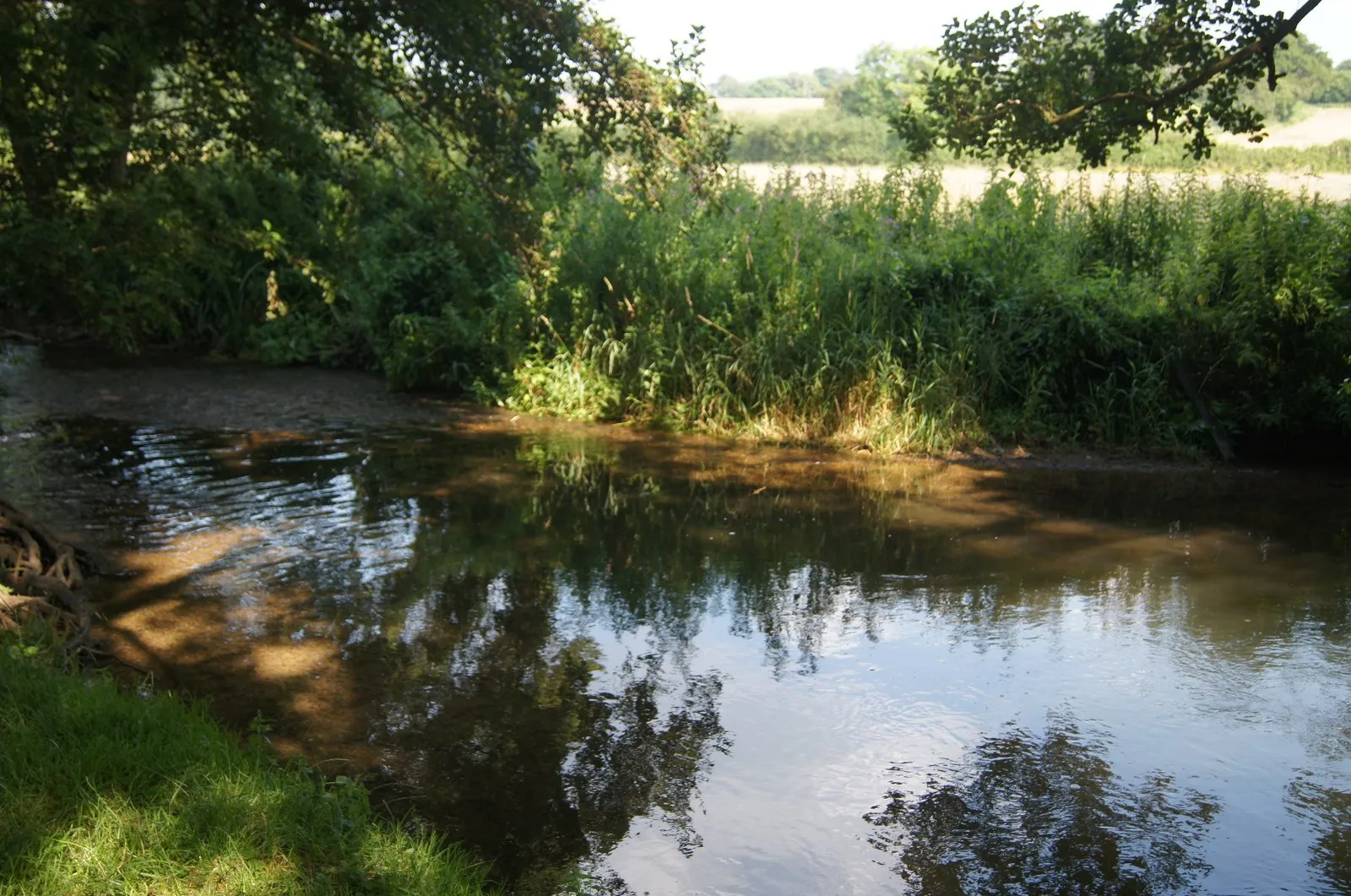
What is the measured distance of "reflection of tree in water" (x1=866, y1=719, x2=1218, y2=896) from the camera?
13.5 ft

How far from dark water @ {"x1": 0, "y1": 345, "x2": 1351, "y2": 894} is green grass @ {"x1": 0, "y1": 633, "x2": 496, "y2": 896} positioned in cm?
56

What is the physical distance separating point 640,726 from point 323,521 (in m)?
3.92

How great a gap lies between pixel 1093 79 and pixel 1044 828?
6.73m

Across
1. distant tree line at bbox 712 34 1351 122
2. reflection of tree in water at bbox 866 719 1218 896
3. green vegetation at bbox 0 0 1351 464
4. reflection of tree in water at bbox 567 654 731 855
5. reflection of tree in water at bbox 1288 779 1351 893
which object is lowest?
reflection of tree in water at bbox 1288 779 1351 893

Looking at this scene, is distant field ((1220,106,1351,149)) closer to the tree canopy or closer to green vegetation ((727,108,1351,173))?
green vegetation ((727,108,1351,173))

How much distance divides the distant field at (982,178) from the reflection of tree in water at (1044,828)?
990 cm

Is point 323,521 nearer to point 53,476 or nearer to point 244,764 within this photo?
point 53,476

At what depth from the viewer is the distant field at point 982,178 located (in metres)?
14.9

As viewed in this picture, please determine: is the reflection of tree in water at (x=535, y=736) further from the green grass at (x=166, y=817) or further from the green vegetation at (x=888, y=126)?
the green vegetation at (x=888, y=126)

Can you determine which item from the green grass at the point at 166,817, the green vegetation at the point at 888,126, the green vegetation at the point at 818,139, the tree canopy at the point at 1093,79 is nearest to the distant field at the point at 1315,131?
the green vegetation at the point at 888,126

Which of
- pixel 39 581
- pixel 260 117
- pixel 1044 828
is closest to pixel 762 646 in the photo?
pixel 1044 828

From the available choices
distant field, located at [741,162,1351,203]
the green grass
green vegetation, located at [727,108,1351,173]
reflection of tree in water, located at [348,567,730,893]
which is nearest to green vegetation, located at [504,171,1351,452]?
distant field, located at [741,162,1351,203]

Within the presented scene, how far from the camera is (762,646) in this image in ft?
20.8

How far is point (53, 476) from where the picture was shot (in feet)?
30.5
